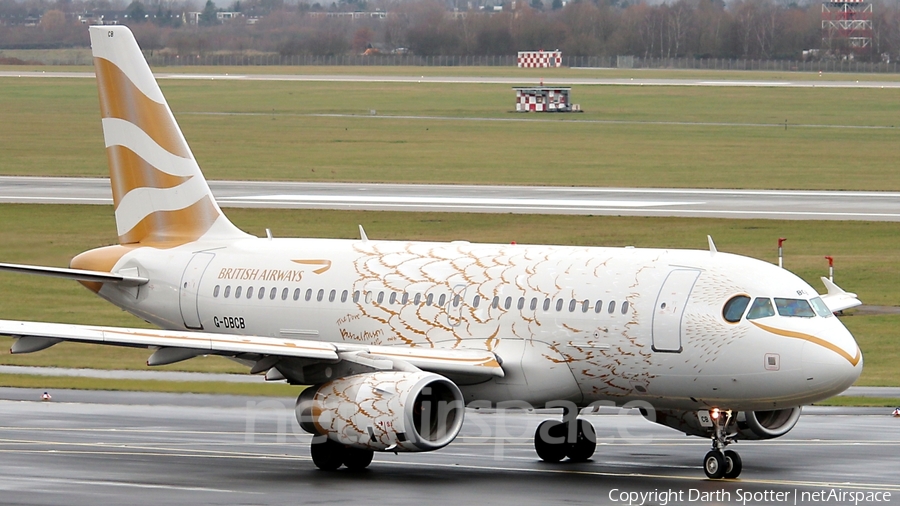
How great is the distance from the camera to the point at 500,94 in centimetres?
17888

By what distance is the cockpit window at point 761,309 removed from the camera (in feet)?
88.7

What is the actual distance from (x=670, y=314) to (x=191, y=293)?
11.5 metres

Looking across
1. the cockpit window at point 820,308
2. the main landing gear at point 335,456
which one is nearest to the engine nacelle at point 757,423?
the cockpit window at point 820,308

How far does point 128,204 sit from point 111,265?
1.85m

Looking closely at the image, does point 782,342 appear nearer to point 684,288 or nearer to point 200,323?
point 684,288

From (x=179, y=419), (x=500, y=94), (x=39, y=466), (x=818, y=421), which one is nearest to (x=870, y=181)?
(x=818, y=421)

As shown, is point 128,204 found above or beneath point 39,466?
above

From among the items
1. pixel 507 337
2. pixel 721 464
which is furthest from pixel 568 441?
pixel 721 464

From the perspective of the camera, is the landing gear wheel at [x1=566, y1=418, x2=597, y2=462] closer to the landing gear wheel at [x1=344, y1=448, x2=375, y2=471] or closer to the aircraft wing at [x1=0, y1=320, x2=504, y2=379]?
the aircraft wing at [x1=0, y1=320, x2=504, y2=379]

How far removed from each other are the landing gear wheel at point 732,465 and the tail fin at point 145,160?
1369 centimetres

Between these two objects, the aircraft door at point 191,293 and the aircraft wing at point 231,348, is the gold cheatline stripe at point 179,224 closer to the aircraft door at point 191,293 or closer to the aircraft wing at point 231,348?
the aircraft door at point 191,293

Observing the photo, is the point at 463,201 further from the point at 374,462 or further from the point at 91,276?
the point at 374,462

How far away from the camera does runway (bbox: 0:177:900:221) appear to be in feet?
235

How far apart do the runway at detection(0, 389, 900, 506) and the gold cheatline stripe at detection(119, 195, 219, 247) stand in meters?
4.05
